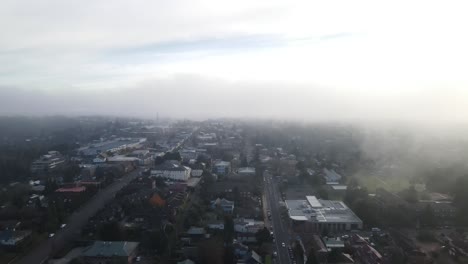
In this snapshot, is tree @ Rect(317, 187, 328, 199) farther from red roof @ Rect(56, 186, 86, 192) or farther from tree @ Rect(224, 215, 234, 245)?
red roof @ Rect(56, 186, 86, 192)

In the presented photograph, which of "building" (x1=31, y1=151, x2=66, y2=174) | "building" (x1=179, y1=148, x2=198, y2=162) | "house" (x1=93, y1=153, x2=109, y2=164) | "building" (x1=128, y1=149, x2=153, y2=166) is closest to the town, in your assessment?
"building" (x1=31, y1=151, x2=66, y2=174)

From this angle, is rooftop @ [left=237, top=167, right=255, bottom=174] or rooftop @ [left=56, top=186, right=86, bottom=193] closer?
rooftop @ [left=56, top=186, right=86, bottom=193]

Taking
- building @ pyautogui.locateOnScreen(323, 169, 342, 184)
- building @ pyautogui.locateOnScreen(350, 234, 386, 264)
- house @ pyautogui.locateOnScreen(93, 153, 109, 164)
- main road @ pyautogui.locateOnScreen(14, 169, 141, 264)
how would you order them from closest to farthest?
building @ pyautogui.locateOnScreen(350, 234, 386, 264) < main road @ pyautogui.locateOnScreen(14, 169, 141, 264) < building @ pyautogui.locateOnScreen(323, 169, 342, 184) < house @ pyautogui.locateOnScreen(93, 153, 109, 164)

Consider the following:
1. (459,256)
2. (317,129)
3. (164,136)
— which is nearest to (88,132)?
(164,136)

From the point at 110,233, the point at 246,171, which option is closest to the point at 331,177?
the point at 246,171

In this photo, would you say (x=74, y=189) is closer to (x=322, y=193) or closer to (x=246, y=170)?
(x=246, y=170)

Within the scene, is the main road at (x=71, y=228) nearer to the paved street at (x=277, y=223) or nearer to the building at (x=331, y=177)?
the paved street at (x=277, y=223)
